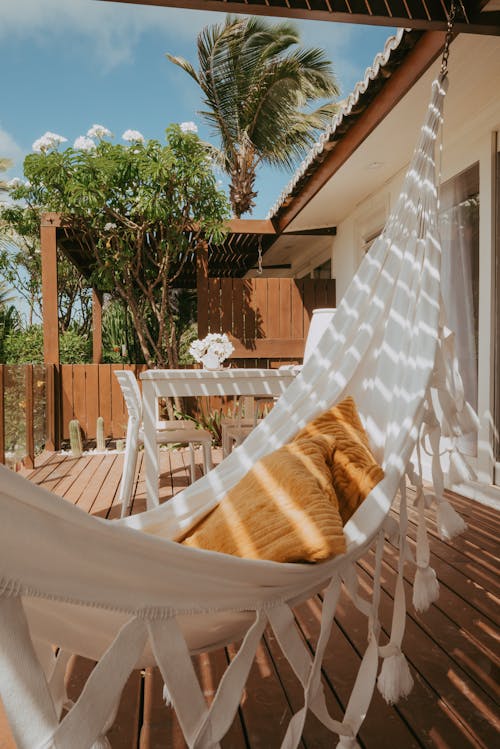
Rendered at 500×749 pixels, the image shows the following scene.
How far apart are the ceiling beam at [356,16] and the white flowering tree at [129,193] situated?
310 centimetres

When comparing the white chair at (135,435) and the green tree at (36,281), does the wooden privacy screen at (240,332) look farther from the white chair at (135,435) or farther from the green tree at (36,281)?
the green tree at (36,281)

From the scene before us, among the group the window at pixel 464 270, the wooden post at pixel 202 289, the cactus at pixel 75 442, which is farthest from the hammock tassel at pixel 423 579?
the wooden post at pixel 202 289

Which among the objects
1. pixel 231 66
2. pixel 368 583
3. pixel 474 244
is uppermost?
pixel 231 66

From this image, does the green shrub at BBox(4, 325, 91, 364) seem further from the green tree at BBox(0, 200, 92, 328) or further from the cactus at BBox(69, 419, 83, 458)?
the cactus at BBox(69, 419, 83, 458)

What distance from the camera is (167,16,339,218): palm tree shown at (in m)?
8.69

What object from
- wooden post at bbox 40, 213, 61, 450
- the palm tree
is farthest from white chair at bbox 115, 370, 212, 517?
the palm tree

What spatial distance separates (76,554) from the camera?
777 millimetres

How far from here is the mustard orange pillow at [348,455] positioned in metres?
1.32

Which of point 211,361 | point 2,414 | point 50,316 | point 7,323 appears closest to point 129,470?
point 211,361

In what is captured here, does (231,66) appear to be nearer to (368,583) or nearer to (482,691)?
(368,583)

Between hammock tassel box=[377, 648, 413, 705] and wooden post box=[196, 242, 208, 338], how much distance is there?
530cm

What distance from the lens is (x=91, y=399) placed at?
21.0 feet

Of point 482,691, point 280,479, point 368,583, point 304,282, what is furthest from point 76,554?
point 304,282

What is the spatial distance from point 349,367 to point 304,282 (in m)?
4.84
